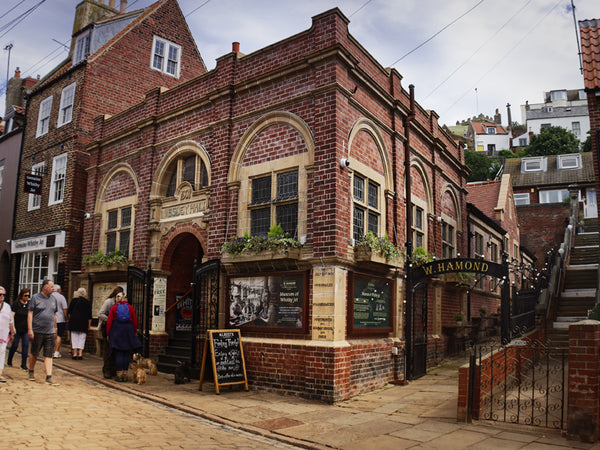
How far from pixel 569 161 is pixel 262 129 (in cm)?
3600

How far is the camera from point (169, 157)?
45.0 ft

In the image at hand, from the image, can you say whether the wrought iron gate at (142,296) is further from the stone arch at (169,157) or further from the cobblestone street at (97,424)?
the cobblestone street at (97,424)

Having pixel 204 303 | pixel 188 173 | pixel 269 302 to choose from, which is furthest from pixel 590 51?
pixel 204 303

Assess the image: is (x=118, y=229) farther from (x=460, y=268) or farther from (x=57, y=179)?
→ (x=460, y=268)

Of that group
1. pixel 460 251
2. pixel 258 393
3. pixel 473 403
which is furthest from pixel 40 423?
pixel 460 251

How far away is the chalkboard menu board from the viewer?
10.4m

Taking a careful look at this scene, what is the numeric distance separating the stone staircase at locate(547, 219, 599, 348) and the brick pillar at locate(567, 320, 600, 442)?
555 cm

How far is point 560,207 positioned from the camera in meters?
31.6

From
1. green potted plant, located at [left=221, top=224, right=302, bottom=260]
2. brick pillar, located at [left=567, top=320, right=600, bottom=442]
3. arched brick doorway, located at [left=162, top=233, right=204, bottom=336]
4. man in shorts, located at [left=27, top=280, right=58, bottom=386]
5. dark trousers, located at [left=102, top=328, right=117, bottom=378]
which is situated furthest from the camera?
arched brick doorway, located at [left=162, top=233, right=204, bottom=336]

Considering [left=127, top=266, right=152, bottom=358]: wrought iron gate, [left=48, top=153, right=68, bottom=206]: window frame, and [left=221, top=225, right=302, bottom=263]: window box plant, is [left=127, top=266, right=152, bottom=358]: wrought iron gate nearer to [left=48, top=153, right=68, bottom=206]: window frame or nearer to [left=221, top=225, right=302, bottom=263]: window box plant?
[left=221, top=225, right=302, bottom=263]: window box plant

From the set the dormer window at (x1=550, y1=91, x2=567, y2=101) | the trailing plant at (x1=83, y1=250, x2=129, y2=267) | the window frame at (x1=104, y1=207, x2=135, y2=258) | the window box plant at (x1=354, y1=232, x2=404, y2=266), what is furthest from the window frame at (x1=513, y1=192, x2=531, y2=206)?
the dormer window at (x1=550, y1=91, x2=567, y2=101)

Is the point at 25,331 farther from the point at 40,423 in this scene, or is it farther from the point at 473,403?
the point at 473,403

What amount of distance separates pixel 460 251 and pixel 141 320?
11.1 m

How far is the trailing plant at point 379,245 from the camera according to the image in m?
10.1
